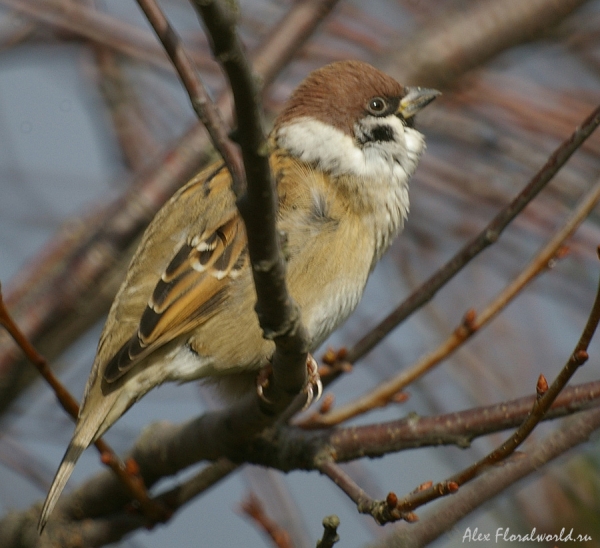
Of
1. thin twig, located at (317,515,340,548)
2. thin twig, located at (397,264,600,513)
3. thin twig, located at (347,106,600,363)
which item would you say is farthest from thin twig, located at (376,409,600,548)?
thin twig, located at (347,106,600,363)

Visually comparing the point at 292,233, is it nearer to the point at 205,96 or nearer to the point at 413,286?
the point at 205,96

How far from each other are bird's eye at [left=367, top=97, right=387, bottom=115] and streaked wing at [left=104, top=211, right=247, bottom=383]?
74 cm

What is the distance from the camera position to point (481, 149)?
165 inches

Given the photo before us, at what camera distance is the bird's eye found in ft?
10.8

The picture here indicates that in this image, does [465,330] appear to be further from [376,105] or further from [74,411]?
[74,411]

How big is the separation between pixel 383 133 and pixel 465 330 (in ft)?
2.87

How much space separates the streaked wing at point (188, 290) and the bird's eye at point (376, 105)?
740 millimetres

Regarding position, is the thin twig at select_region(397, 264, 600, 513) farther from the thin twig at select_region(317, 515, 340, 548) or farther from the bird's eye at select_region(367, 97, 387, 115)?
the bird's eye at select_region(367, 97, 387, 115)

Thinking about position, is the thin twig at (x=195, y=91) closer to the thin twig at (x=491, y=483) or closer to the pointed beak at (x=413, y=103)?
the thin twig at (x=491, y=483)

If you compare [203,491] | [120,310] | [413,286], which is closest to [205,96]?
[120,310]

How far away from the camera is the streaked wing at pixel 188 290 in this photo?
9.18 feet

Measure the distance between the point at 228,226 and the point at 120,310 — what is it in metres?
0.48

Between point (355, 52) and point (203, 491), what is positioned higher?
point (355, 52)

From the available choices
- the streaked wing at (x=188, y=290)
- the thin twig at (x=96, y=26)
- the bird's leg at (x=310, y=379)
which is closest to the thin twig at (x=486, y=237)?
the bird's leg at (x=310, y=379)
